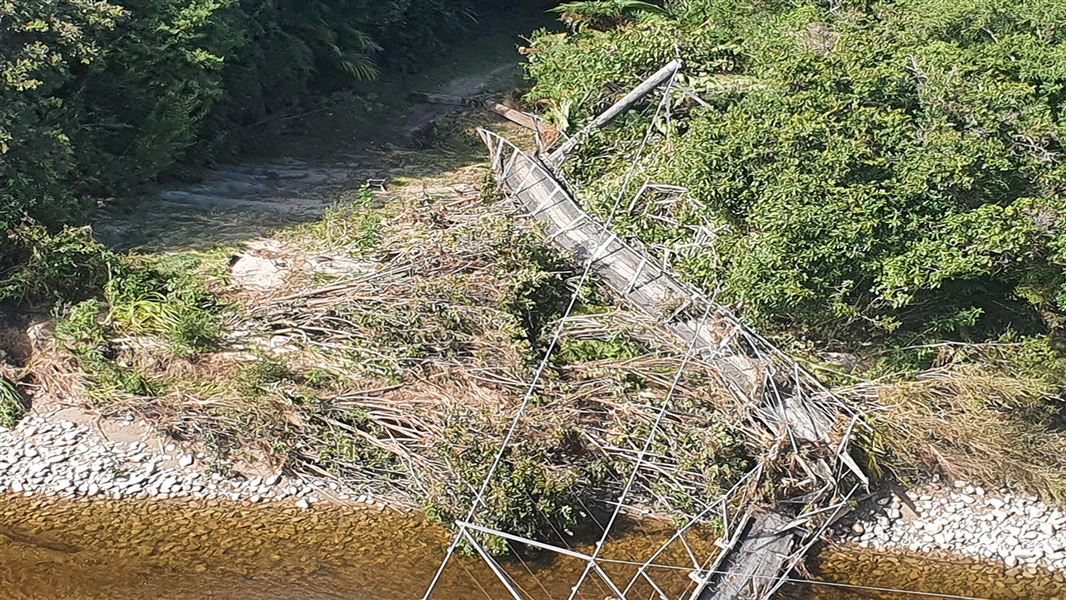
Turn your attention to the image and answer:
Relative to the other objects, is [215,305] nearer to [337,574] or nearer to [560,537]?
[337,574]

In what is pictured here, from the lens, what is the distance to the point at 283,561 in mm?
8039

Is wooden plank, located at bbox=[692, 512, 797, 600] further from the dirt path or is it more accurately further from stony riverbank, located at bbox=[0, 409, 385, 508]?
the dirt path

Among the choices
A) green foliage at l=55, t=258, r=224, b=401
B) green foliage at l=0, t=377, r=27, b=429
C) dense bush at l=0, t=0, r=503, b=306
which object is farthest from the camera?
dense bush at l=0, t=0, r=503, b=306

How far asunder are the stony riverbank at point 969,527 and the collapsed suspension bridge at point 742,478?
365 mm

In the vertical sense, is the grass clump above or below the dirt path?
below

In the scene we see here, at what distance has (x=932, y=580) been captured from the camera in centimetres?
831

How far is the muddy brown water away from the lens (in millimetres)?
7715

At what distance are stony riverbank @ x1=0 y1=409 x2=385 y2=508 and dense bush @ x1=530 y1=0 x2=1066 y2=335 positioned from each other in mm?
4252

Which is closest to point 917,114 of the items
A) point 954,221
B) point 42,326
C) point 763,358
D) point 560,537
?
point 954,221

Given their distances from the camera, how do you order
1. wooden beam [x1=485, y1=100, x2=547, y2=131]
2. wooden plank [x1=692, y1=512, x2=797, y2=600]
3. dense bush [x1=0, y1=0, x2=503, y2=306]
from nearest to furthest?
wooden plank [x1=692, y1=512, x2=797, y2=600] → dense bush [x1=0, y1=0, x2=503, y2=306] → wooden beam [x1=485, y1=100, x2=547, y2=131]

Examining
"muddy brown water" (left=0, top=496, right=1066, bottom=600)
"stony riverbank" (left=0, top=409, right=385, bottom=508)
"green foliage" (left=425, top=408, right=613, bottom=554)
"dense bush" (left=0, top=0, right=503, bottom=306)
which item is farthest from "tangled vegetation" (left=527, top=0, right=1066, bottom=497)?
"dense bush" (left=0, top=0, right=503, bottom=306)

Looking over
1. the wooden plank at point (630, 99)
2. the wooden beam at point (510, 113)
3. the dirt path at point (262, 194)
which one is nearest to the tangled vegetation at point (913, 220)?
the wooden plank at point (630, 99)

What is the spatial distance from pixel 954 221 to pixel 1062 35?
114 inches

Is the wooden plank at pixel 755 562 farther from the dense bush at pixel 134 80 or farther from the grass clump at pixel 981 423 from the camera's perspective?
the dense bush at pixel 134 80
